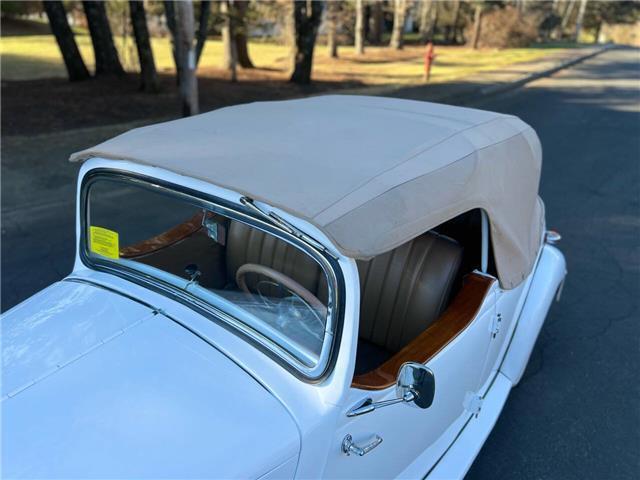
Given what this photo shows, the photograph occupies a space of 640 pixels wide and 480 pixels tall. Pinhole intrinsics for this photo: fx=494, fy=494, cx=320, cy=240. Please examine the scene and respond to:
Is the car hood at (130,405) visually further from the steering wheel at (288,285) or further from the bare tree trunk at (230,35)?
the bare tree trunk at (230,35)

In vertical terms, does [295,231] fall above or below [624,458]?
above

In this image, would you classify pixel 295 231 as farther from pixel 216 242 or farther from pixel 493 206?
pixel 493 206

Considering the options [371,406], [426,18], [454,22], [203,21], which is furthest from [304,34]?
[426,18]

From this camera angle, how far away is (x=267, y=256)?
247cm

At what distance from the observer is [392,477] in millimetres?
2090

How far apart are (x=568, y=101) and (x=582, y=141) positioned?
184 inches

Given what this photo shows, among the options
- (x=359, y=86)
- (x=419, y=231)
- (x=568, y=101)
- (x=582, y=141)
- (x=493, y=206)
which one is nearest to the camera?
(x=419, y=231)

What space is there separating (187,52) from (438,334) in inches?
306

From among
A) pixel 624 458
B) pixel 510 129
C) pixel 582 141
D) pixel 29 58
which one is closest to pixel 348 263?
pixel 510 129

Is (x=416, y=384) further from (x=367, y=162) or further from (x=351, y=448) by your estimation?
(x=367, y=162)

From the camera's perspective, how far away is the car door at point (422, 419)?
5.78 feet

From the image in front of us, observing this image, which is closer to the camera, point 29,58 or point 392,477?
point 392,477

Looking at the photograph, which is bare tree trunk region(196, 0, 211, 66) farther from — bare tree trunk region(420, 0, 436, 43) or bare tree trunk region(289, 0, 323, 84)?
bare tree trunk region(420, 0, 436, 43)

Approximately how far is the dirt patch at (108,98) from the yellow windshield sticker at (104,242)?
815cm
